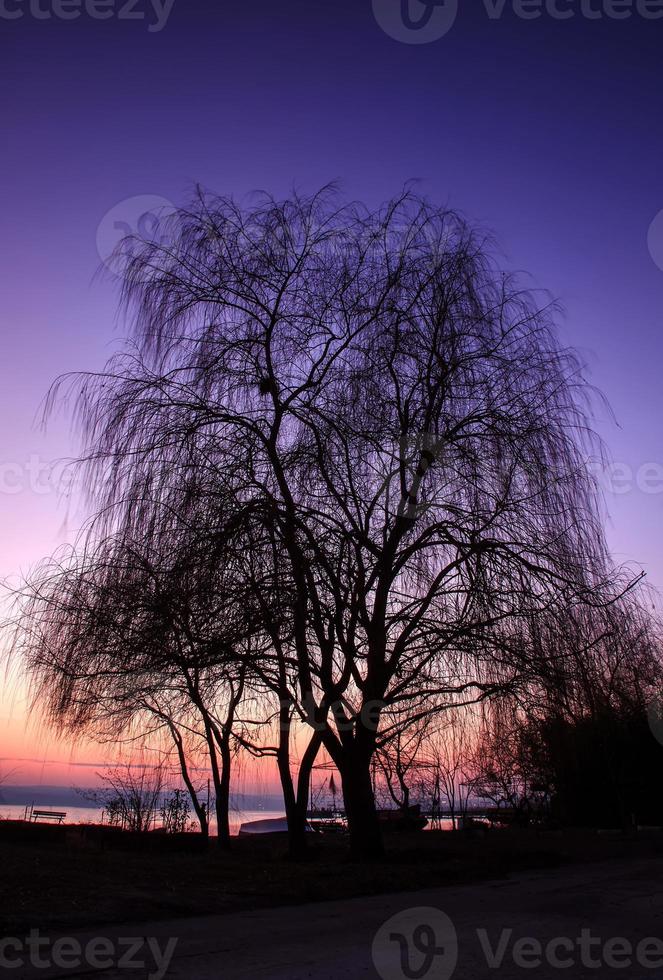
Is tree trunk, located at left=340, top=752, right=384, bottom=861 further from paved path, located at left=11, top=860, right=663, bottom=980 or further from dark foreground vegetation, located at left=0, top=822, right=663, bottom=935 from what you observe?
paved path, located at left=11, top=860, right=663, bottom=980

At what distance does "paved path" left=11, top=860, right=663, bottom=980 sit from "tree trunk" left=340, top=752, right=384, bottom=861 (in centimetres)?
276

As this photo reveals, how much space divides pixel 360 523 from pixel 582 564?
9.03ft

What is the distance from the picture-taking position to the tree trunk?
37.1 ft

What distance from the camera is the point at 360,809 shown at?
11430mm

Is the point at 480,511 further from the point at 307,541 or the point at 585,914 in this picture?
the point at 585,914

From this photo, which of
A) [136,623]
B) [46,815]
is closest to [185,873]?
[136,623]

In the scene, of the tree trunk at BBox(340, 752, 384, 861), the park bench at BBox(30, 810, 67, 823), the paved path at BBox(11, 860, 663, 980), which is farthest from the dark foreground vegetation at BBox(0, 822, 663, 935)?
the park bench at BBox(30, 810, 67, 823)

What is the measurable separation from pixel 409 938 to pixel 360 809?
5704 millimetres

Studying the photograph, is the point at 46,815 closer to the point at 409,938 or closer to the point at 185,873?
the point at 185,873

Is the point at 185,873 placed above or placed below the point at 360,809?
below

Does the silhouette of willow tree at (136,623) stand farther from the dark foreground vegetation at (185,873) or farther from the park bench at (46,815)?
the park bench at (46,815)

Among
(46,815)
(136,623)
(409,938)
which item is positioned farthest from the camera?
(46,815)

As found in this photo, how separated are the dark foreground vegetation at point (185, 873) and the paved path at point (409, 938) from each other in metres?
0.43

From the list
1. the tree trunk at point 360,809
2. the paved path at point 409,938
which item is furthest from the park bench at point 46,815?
the paved path at point 409,938
